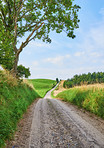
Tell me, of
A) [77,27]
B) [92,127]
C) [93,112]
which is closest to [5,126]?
[92,127]

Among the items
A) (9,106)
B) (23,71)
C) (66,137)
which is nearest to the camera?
(66,137)

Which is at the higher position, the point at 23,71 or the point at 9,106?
the point at 23,71

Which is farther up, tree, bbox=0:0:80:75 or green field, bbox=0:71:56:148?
tree, bbox=0:0:80:75

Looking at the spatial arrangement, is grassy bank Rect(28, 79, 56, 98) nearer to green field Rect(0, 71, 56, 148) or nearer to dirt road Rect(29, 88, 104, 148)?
green field Rect(0, 71, 56, 148)

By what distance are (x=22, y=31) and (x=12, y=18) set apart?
1.99 m

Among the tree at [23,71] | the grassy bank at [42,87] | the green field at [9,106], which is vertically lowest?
the grassy bank at [42,87]

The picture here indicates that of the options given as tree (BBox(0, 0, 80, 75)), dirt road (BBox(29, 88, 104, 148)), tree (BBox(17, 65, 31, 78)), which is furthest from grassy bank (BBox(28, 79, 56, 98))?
dirt road (BBox(29, 88, 104, 148))

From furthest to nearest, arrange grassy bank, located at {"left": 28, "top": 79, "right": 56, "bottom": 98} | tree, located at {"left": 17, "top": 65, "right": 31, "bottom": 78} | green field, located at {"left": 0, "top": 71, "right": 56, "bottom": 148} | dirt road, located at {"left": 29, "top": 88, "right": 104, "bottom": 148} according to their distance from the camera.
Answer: grassy bank, located at {"left": 28, "top": 79, "right": 56, "bottom": 98}, tree, located at {"left": 17, "top": 65, "right": 31, "bottom": 78}, green field, located at {"left": 0, "top": 71, "right": 56, "bottom": 148}, dirt road, located at {"left": 29, "top": 88, "right": 104, "bottom": 148}

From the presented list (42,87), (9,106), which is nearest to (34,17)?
(9,106)

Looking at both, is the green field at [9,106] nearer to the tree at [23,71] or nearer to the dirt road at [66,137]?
the dirt road at [66,137]

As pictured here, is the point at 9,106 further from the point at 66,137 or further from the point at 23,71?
the point at 23,71

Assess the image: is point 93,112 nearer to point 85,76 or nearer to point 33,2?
point 33,2

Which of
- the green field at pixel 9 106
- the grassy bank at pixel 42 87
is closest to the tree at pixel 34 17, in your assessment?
the green field at pixel 9 106

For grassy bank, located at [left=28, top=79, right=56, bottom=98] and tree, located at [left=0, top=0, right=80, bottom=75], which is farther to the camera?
grassy bank, located at [left=28, top=79, right=56, bottom=98]
